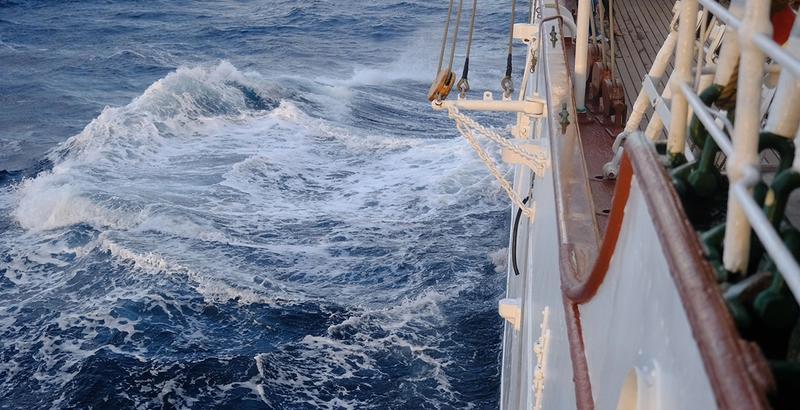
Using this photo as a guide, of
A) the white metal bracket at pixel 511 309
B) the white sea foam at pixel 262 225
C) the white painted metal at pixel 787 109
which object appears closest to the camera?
the white painted metal at pixel 787 109

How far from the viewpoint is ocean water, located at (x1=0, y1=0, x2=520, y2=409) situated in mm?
8555

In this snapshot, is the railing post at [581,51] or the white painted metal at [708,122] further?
the railing post at [581,51]

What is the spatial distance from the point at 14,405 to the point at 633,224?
7.95 m

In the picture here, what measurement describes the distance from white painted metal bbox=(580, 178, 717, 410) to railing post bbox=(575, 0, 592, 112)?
2589 millimetres

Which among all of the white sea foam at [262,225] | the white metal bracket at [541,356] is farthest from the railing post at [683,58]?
the white sea foam at [262,225]

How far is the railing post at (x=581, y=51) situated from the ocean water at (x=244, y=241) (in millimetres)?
4284

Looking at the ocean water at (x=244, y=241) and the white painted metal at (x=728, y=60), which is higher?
the white painted metal at (x=728, y=60)

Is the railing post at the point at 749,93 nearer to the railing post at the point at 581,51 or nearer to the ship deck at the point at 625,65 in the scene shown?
the ship deck at the point at 625,65

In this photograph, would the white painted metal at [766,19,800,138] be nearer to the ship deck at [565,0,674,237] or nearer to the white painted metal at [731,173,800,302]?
the white painted metal at [731,173,800,302]

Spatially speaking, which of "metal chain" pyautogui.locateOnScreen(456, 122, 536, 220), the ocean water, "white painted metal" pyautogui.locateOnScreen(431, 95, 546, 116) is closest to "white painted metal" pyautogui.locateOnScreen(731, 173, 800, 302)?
"metal chain" pyautogui.locateOnScreen(456, 122, 536, 220)

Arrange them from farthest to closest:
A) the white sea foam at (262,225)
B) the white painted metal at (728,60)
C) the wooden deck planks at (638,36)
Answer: the white sea foam at (262,225) → the wooden deck planks at (638,36) → the white painted metal at (728,60)

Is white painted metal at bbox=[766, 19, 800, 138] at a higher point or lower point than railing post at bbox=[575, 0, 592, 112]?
higher

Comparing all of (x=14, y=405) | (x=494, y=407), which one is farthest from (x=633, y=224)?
(x=14, y=405)

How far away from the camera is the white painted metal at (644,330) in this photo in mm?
1342
